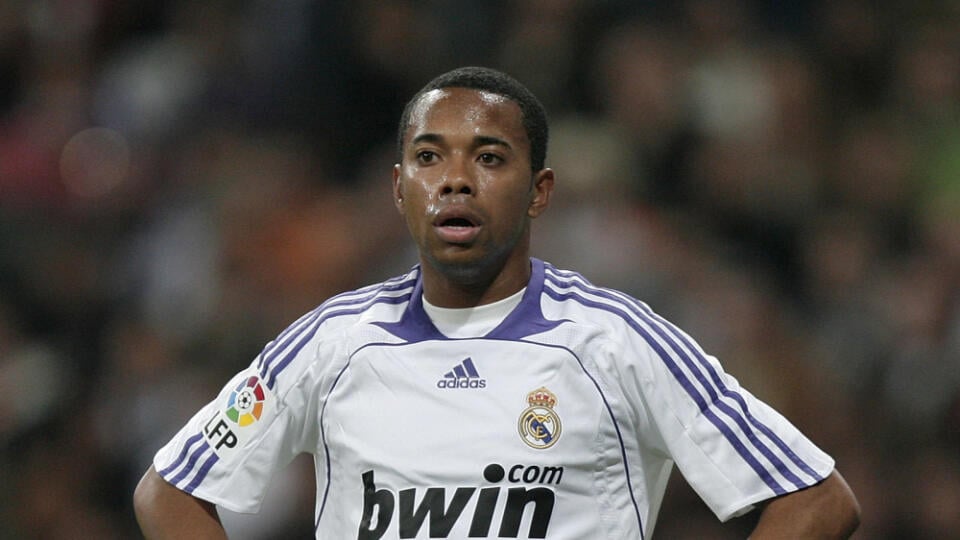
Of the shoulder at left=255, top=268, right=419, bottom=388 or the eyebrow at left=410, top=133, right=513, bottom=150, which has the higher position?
the eyebrow at left=410, top=133, right=513, bottom=150

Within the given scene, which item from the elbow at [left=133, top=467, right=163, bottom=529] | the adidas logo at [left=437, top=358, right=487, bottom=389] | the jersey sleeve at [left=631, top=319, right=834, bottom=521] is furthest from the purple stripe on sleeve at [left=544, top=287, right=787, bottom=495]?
the elbow at [left=133, top=467, right=163, bottom=529]

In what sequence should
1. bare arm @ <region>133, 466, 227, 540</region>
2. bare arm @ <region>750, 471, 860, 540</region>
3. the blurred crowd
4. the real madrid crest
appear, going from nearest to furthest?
bare arm @ <region>750, 471, 860, 540</region> → the real madrid crest → bare arm @ <region>133, 466, 227, 540</region> → the blurred crowd

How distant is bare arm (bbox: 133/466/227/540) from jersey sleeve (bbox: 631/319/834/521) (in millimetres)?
1132

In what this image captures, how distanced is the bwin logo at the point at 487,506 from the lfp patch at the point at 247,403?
48 cm

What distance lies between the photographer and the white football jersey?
362cm

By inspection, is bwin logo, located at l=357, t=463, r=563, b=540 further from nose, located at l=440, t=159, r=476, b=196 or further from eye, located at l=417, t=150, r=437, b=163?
eye, located at l=417, t=150, r=437, b=163

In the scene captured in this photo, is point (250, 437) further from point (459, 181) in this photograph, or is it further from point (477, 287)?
point (459, 181)

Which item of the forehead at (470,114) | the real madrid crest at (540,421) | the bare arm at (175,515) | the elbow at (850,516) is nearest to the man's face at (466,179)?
the forehead at (470,114)

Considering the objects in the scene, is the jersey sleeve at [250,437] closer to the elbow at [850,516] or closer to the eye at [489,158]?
the eye at [489,158]

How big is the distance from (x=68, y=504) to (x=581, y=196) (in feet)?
9.25

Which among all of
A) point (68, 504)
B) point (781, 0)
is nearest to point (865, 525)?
point (781, 0)

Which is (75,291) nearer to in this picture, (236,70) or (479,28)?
(236,70)

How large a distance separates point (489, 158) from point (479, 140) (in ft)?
0.17

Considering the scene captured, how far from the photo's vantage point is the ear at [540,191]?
3934mm
